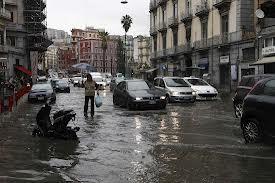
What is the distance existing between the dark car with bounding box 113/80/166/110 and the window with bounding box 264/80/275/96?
34.1 ft

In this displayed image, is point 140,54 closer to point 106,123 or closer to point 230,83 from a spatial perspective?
point 230,83

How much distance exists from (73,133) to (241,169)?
534 cm

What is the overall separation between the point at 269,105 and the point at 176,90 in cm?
1565

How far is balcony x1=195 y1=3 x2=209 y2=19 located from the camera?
46372 millimetres

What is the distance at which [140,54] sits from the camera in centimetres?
14512

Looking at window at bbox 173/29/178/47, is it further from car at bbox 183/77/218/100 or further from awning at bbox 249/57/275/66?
car at bbox 183/77/218/100

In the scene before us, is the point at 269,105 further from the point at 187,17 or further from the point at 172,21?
the point at 172,21

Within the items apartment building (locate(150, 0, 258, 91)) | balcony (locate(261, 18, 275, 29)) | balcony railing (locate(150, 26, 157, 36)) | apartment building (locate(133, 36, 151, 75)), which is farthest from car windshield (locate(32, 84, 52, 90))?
apartment building (locate(133, 36, 151, 75))

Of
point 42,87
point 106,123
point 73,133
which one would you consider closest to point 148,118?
point 106,123

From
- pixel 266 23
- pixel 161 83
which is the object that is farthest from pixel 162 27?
pixel 161 83

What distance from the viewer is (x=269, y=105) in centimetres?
1008

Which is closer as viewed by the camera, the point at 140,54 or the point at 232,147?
the point at 232,147

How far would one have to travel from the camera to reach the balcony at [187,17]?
167 ft

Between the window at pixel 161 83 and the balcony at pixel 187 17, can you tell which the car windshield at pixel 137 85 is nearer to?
the window at pixel 161 83
